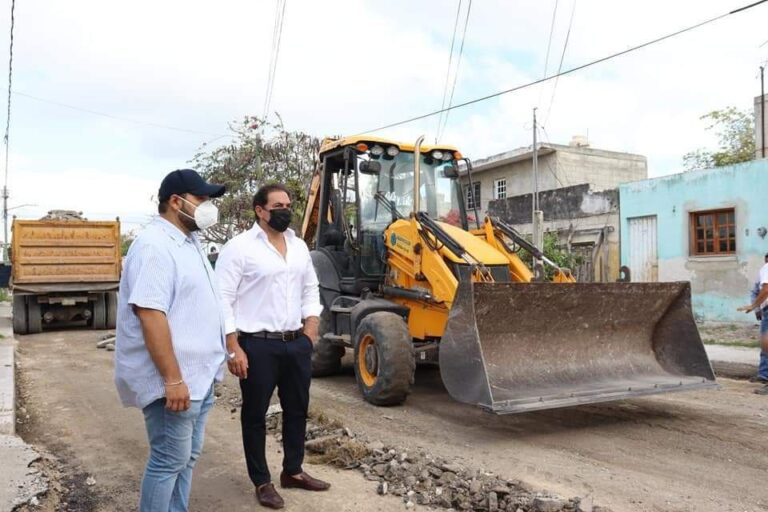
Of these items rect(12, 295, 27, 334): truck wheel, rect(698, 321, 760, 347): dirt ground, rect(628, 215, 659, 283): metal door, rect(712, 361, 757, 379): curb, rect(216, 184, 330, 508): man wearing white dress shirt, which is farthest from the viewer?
rect(628, 215, 659, 283): metal door

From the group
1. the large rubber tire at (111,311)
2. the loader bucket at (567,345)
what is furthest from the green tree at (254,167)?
the loader bucket at (567,345)

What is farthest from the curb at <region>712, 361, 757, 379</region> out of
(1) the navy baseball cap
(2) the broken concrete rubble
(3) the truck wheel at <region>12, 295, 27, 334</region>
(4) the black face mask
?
(3) the truck wheel at <region>12, 295, 27, 334</region>

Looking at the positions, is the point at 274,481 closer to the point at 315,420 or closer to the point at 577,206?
the point at 315,420

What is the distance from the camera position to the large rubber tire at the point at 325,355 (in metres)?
8.16

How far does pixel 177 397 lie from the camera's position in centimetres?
282

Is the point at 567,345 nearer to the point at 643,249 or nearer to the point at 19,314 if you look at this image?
the point at 643,249

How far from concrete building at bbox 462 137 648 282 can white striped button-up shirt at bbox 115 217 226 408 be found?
14718 mm

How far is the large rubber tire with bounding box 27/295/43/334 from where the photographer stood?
1424 cm

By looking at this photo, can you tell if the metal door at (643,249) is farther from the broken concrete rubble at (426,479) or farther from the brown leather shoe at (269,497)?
the brown leather shoe at (269,497)

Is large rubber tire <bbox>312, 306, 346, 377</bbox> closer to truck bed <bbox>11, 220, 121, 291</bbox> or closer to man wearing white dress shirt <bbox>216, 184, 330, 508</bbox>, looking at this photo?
man wearing white dress shirt <bbox>216, 184, 330, 508</bbox>

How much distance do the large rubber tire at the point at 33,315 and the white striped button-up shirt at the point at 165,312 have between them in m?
12.9

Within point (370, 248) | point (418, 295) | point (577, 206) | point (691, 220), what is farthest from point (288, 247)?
point (577, 206)

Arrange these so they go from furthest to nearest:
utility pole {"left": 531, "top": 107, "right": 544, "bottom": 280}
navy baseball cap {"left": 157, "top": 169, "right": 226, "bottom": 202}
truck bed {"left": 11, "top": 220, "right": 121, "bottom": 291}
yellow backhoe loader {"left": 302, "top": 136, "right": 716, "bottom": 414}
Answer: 1. truck bed {"left": 11, "top": 220, "right": 121, "bottom": 291}
2. utility pole {"left": 531, "top": 107, "right": 544, "bottom": 280}
3. yellow backhoe loader {"left": 302, "top": 136, "right": 716, "bottom": 414}
4. navy baseball cap {"left": 157, "top": 169, "right": 226, "bottom": 202}

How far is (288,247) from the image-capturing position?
4188 millimetres
